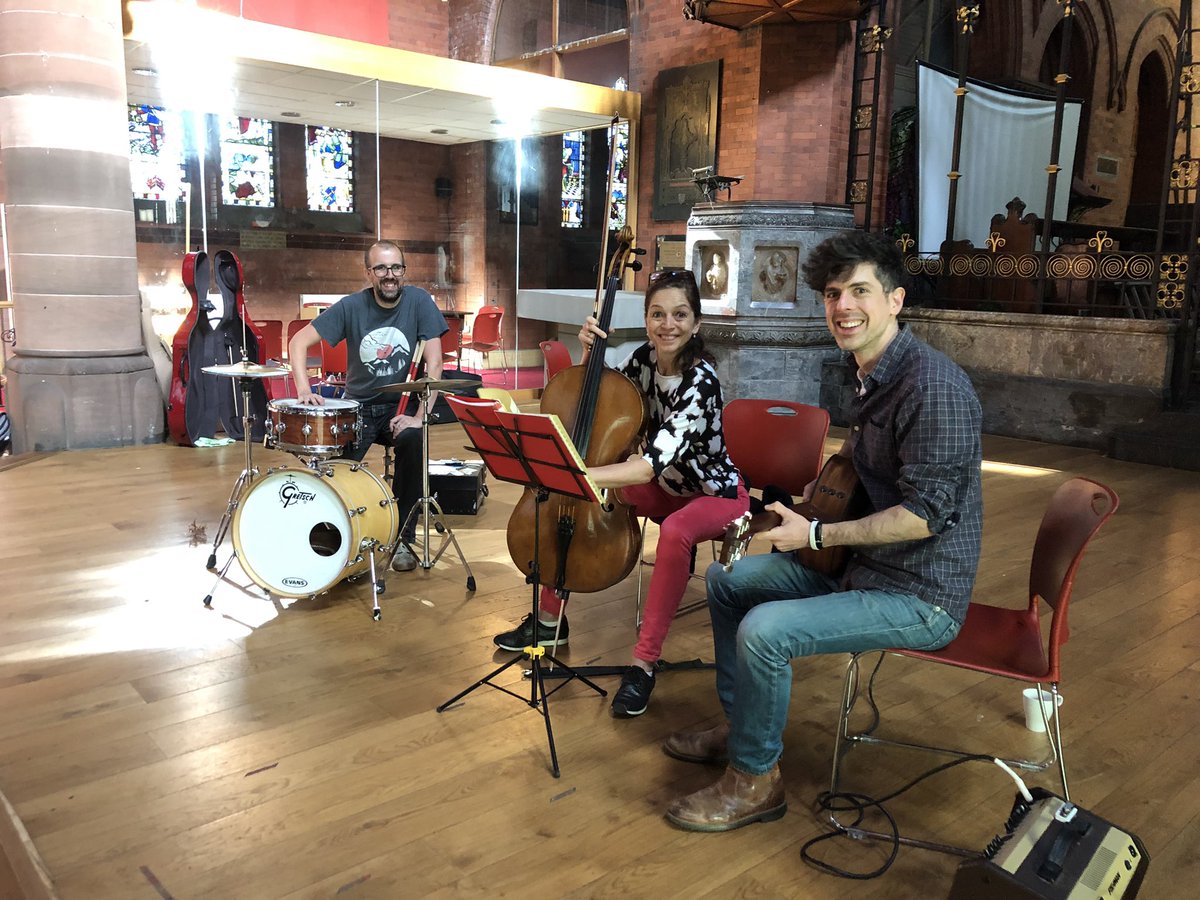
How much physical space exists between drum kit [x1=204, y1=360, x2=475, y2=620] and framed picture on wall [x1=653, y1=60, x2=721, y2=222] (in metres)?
7.27

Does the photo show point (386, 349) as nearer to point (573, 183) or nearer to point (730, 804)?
point (730, 804)

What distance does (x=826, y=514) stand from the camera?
227 centimetres

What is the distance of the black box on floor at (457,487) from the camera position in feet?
16.6

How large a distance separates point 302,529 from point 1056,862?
106 inches

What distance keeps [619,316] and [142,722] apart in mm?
6401

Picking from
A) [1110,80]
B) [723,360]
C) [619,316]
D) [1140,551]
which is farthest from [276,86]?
[1110,80]

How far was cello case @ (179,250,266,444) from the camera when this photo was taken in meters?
6.68

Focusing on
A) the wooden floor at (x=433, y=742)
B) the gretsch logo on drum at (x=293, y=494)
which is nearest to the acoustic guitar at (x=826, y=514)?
the wooden floor at (x=433, y=742)

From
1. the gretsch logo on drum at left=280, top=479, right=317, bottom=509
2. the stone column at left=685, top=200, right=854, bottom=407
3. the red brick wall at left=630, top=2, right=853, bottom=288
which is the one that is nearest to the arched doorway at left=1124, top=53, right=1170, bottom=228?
the red brick wall at left=630, top=2, right=853, bottom=288

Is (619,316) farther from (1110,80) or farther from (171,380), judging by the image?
(1110,80)

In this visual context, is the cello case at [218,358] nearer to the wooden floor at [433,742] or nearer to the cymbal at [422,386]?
the wooden floor at [433,742]

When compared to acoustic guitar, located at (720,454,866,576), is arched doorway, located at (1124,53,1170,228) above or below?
above

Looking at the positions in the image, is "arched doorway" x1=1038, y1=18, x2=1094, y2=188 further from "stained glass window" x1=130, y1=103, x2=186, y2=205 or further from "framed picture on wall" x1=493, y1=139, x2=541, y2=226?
"stained glass window" x1=130, y1=103, x2=186, y2=205

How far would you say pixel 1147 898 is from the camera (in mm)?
2027
